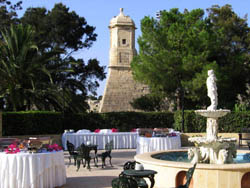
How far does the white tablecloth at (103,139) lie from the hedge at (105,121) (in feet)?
6.92

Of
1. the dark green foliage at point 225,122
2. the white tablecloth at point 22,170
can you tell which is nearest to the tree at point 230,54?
the dark green foliage at point 225,122

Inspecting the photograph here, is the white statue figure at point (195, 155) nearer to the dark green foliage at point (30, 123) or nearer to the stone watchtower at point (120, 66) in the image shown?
the dark green foliage at point (30, 123)

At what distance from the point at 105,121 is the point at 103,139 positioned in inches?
189

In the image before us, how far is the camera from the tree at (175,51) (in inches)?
966

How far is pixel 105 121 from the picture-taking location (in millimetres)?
22844

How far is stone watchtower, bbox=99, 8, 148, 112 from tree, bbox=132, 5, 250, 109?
8153 millimetres

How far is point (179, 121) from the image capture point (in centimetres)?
2192

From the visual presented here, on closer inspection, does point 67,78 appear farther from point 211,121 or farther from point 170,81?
point 211,121

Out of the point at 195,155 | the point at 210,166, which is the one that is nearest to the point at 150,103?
the point at 195,155

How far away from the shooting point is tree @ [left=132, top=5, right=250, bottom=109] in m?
24.6

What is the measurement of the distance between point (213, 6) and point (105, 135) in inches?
1007

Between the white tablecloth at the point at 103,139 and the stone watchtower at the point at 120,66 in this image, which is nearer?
the white tablecloth at the point at 103,139

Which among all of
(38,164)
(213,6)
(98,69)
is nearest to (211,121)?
(38,164)

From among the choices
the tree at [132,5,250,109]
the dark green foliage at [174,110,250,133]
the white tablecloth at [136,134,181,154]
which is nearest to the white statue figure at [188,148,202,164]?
the white tablecloth at [136,134,181,154]
